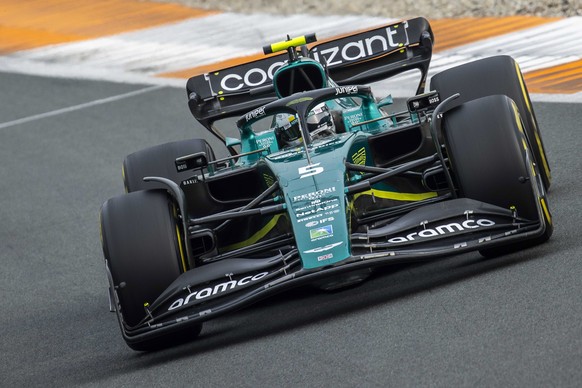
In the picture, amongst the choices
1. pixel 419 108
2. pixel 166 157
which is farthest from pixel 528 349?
pixel 166 157

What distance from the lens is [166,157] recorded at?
9414 millimetres

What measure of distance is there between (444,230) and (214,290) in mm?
1323

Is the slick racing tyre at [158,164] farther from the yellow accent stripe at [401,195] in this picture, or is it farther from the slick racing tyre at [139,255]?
the slick racing tyre at [139,255]

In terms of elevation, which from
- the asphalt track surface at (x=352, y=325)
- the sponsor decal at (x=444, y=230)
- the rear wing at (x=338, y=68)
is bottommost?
the asphalt track surface at (x=352, y=325)

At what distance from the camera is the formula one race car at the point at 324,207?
22.6 ft

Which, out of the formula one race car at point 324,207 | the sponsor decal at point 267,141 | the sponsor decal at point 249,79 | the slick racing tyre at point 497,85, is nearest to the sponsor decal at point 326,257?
the formula one race car at point 324,207

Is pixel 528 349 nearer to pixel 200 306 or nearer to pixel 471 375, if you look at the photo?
pixel 471 375

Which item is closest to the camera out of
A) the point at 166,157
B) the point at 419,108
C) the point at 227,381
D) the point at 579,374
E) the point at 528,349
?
the point at 579,374

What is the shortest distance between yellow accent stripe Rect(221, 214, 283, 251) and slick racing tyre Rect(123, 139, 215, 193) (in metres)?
1.19

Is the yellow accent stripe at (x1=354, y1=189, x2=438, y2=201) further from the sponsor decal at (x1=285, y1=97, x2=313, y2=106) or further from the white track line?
the white track line

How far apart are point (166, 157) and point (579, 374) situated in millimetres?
4968

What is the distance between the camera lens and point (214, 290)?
273 inches

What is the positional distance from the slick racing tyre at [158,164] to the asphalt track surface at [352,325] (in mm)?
834

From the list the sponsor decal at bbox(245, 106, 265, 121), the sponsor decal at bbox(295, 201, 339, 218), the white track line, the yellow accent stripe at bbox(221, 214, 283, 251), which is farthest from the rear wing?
the white track line
